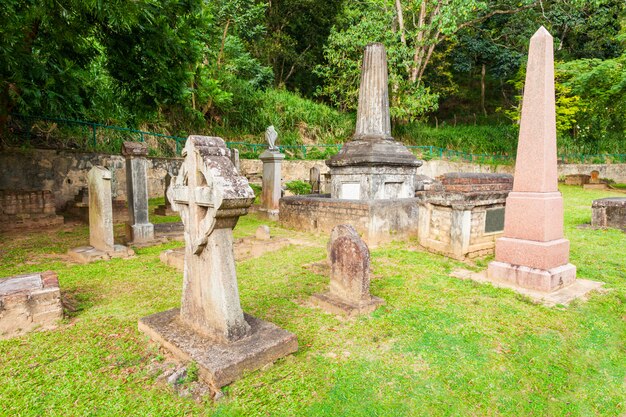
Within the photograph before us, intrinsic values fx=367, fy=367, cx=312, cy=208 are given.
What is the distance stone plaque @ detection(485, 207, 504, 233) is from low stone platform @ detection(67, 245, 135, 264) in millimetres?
6908

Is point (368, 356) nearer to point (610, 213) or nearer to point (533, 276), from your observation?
point (533, 276)

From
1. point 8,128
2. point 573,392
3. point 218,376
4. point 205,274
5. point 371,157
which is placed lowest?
point 573,392

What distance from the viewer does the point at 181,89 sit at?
8133mm

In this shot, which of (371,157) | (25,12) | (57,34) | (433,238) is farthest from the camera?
(371,157)

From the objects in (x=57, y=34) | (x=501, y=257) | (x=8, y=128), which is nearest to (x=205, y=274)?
(x=501, y=257)

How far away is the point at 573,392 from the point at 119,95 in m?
9.53

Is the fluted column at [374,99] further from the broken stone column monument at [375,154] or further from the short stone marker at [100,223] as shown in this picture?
the short stone marker at [100,223]

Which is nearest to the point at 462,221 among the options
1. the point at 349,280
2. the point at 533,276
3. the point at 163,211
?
the point at 533,276

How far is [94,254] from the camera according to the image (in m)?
6.58

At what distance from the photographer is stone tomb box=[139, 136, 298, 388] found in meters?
2.88

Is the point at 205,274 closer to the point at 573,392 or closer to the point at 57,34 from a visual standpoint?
the point at 573,392

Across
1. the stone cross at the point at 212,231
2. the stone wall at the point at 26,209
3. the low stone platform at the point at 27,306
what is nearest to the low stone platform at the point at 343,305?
the stone cross at the point at 212,231

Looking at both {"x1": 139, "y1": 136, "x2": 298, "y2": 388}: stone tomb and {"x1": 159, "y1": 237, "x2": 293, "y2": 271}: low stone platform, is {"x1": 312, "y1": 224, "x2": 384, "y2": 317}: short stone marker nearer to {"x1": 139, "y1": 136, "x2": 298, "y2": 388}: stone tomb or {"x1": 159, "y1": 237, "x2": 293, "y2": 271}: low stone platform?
{"x1": 139, "y1": 136, "x2": 298, "y2": 388}: stone tomb

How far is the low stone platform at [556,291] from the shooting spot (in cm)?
462
